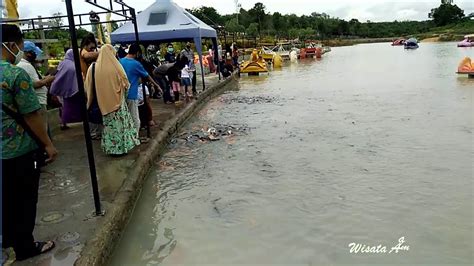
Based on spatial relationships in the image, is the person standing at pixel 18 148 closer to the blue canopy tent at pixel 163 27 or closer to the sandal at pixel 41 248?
the sandal at pixel 41 248

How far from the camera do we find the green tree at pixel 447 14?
341 feet

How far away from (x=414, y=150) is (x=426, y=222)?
113 inches

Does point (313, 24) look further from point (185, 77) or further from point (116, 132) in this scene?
point (116, 132)

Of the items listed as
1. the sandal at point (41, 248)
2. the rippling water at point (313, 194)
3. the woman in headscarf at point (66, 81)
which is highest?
the woman in headscarf at point (66, 81)

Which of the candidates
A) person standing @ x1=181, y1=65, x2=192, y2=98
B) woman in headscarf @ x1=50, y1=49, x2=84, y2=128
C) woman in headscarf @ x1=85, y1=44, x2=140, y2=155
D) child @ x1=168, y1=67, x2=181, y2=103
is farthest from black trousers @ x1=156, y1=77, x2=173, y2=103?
woman in headscarf @ x1=85, y1=44, x2=140, y2=155

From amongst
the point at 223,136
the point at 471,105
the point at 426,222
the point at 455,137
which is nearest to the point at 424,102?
the point at 471,105

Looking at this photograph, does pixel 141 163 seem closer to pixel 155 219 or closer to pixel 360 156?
pixel 155 219

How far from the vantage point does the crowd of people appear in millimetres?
3094

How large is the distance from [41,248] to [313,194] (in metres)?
3.10

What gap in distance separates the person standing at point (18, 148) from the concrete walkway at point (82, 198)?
0.23 metres

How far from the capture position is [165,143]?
26.5 feet

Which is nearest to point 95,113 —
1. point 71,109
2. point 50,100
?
point 71,109

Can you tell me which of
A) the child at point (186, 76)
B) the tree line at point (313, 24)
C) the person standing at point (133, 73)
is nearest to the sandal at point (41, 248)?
the person standing at point (133, 73)

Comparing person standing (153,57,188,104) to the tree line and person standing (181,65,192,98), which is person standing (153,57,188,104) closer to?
person standing (181,65,192,98)
